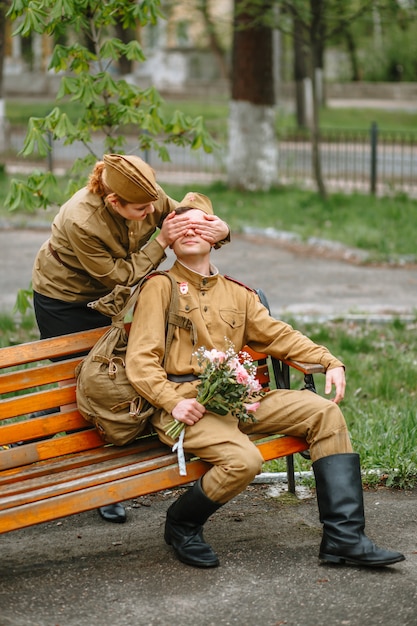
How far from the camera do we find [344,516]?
13.1 feet

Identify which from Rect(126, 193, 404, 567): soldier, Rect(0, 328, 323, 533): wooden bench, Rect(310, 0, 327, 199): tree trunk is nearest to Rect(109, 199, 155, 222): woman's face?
Rect(126, 193, 404, 567): soldier

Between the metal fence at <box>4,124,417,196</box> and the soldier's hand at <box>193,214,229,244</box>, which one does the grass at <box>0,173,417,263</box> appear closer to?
the metal fence at <box>4,124,417,196</box>

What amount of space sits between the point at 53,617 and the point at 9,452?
0.73m

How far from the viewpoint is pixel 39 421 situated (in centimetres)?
422

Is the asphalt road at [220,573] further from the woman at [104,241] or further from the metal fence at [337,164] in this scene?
the metal fence at [337,164]

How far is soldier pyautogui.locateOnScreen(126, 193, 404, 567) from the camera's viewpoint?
396cm

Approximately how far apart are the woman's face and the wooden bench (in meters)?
0.50

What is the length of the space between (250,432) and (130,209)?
40.4 inches

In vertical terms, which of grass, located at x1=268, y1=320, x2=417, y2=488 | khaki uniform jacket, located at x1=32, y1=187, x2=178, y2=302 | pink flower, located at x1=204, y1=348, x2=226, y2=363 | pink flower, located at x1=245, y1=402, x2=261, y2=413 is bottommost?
grass, located at x1=268, y1=320, x2=417, y2=488

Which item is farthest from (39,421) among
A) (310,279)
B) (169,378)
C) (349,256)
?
(349,256)

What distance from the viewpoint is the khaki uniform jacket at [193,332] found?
404 cm

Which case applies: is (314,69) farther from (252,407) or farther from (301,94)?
(301,94)

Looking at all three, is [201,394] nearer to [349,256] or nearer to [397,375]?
[397,375]

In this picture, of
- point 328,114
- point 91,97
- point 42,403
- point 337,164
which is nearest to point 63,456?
point 42,403
